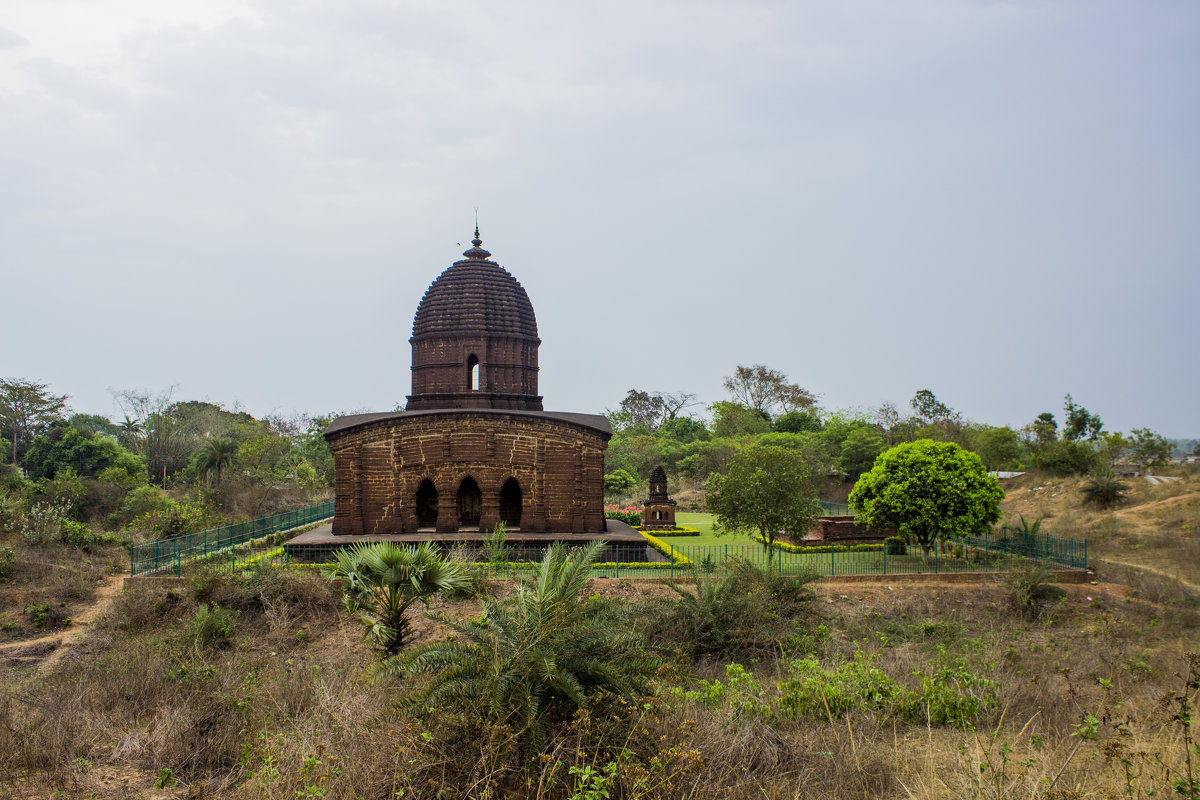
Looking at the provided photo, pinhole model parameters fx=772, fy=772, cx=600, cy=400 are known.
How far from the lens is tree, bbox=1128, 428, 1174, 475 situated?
42.7 metres

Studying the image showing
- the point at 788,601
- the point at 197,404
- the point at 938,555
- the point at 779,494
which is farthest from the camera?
the point at 197,404

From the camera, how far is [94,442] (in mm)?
34844

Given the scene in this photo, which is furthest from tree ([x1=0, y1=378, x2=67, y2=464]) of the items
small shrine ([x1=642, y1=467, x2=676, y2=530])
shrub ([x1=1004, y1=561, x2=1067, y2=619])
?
shrub ([x1=1004, y1=561, x2=1067, y2=619])

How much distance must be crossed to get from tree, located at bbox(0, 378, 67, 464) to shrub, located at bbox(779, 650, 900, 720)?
143 feet

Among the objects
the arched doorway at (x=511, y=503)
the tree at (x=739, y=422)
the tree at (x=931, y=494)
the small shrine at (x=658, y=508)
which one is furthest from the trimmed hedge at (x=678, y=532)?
the tree at (x=739, y=422)

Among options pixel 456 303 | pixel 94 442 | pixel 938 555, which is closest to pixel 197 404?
pixel 94 442

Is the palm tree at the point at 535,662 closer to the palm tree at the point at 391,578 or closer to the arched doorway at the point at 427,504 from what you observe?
the palm tree at the point at 391,578

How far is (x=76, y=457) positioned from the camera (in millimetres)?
34562

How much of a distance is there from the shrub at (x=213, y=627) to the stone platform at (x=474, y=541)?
14.0 feet

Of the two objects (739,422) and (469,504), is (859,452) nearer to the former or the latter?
(739,422)

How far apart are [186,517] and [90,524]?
592 centimetres

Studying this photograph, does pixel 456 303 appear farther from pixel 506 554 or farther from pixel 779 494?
pixel 779 494

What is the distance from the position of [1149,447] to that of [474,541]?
40716 mm

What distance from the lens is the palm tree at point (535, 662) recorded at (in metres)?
5.64
